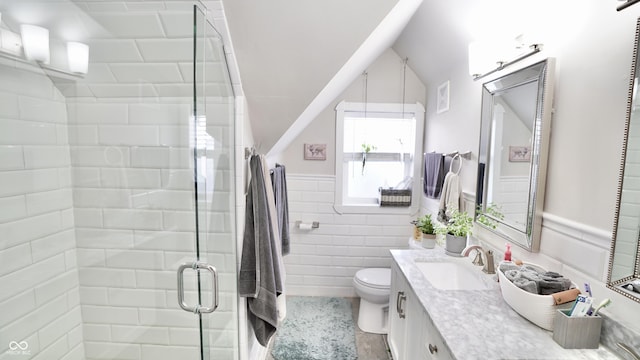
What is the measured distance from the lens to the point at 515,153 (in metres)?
1.47

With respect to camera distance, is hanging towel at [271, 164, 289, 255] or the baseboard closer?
the baseboard

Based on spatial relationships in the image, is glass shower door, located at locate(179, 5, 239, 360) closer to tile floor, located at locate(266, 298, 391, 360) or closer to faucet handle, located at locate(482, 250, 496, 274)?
tile floor, located at locate(266, 298, 391, 360)

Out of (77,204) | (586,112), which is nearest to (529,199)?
(586,112)

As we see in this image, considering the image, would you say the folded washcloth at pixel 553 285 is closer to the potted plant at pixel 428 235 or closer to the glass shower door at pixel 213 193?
the potted plant at pixel 428 235

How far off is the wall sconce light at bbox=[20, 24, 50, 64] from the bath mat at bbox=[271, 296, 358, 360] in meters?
2.21

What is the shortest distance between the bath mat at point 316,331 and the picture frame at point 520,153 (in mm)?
1715

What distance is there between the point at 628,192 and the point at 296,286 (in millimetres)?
2647

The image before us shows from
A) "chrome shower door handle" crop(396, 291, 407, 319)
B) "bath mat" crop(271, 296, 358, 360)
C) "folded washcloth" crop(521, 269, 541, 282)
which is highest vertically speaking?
"folded washcloth" crop(521, 269, 541, 282)

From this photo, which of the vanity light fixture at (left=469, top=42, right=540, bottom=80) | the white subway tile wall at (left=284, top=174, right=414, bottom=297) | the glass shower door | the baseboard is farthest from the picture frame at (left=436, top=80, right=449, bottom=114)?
the baseboard

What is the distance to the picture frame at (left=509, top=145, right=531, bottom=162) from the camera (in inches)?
53.7

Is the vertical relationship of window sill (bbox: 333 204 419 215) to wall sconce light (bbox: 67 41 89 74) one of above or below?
below

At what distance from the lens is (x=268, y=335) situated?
1.71m

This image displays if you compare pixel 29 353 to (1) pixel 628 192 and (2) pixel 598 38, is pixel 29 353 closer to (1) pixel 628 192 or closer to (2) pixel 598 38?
(1) pixel 628 192

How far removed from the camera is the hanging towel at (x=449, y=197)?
2.03 meters
